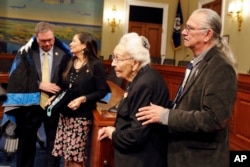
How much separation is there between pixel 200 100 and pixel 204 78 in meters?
0.10

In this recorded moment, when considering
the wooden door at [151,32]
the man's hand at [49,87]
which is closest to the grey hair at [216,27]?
the man's hand at [49,87]

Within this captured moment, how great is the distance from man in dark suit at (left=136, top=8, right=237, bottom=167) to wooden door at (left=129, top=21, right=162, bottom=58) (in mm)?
9167

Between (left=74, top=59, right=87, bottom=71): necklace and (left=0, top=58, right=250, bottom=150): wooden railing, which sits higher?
(left=74, top=59, right=87, bottom=71): necklace

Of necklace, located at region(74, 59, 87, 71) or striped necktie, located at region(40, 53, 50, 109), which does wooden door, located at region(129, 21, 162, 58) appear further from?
necklace, located at region(74, 59, 87, 71)

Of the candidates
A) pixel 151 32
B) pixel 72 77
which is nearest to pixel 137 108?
pixel 72 77

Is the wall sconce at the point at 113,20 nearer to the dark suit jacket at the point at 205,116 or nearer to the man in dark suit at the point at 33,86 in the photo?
the man in dark suit at the point at 33,86

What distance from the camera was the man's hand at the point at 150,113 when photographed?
1.42 m

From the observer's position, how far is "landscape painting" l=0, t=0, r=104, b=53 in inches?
376

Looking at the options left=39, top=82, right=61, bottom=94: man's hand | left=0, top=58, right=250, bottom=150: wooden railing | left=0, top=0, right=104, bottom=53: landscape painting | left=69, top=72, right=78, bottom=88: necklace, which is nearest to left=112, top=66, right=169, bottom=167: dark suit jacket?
left=69, top=72, right=78, bottom=88: necklace

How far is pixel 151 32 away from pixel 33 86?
332 inches

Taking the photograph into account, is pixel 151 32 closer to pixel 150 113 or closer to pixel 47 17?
pixel 47 17

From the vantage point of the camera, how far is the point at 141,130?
149 centimetres

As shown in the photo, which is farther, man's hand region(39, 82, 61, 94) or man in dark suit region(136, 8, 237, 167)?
man's hand region(39, 82, 61, 94)

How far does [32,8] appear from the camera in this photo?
31.9ft
